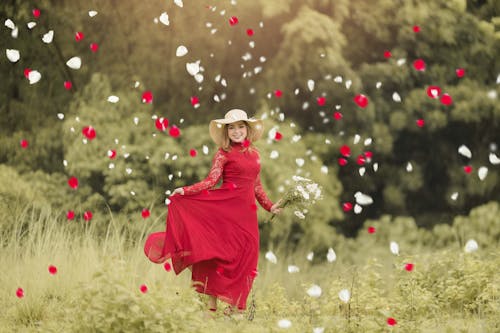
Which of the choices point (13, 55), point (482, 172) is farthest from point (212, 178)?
point (13, 55)

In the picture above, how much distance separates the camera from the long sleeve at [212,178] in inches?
235

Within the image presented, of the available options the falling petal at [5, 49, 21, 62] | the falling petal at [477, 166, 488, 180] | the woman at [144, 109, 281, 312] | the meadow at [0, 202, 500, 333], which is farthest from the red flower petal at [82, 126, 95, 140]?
the falling petal at [477, 166, 488, 180]

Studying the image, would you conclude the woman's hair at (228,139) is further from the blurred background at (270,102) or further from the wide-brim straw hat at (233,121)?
the blurred background at (270,102)

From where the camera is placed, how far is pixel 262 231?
10.5m

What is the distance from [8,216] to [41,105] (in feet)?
10.6

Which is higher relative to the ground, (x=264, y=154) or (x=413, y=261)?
(x=264, y=154)

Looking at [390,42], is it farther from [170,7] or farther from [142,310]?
[142,310]

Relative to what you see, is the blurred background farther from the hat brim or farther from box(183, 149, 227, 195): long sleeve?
box(183, 149, 227, 195): long sleeve

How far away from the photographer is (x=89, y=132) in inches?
374

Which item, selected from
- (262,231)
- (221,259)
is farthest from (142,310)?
(262,231)

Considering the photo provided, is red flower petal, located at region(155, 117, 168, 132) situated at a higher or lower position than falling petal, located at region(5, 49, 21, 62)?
lower

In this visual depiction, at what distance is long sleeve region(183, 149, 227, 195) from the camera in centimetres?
Result: 597

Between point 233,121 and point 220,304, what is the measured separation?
1.83m

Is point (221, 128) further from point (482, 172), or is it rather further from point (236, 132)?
point (482, 172)
